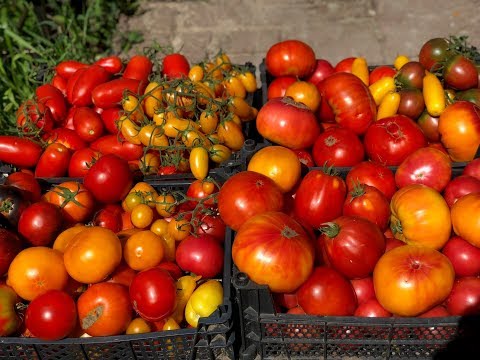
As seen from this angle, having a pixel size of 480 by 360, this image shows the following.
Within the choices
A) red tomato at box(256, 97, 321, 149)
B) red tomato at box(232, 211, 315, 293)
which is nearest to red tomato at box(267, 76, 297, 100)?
red tomato at box(256, 97, 321, 149)

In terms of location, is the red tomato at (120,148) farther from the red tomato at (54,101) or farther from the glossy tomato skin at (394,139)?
the glossy tomato skin at (394,139)

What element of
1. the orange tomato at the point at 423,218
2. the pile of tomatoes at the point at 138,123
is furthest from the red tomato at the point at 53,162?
the orange tomato at the point at 423,218

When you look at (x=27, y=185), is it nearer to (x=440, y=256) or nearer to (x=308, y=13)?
(x=440, y=256)

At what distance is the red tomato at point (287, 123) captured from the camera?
7.74ft

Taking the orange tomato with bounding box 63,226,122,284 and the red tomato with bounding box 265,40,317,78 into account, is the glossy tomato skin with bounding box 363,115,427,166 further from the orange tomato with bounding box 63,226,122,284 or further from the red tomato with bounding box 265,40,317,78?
the orange tomato with bounding box 63,226,122,284

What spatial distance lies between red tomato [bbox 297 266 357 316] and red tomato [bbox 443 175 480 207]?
22.5 inches

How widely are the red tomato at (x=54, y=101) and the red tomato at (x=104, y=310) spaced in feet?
4.11

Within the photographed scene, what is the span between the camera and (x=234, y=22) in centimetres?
470

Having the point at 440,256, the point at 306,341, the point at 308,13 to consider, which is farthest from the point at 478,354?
the point at 308,13

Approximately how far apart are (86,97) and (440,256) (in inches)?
78.9

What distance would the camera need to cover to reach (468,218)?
5.94 feet

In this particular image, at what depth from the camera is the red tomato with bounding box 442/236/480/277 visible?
1.84m

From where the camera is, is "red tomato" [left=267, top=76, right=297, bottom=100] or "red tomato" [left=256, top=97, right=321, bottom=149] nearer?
"red tomato" [left=256, top=97, right=321, bottom=149]

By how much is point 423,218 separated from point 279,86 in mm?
1241
